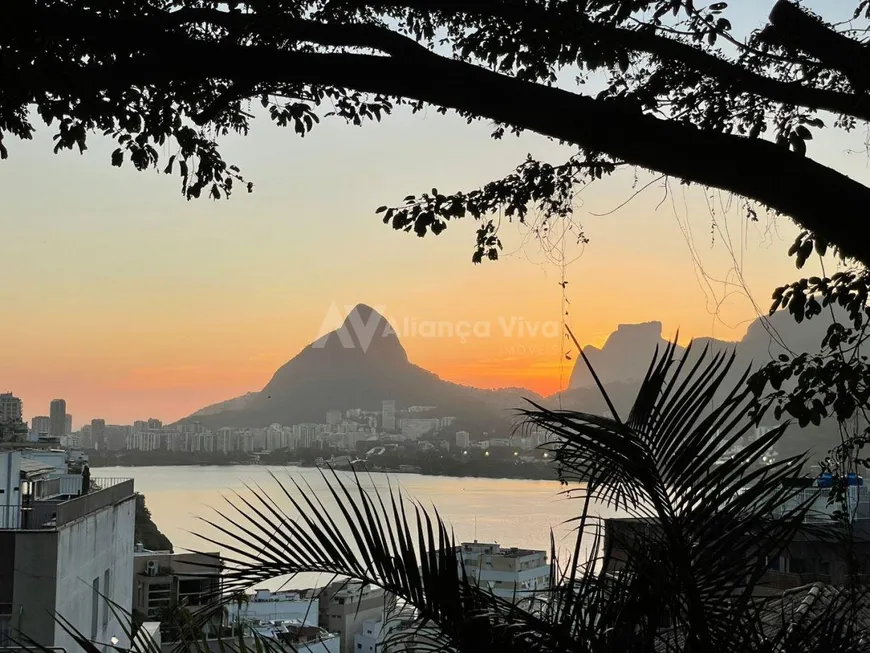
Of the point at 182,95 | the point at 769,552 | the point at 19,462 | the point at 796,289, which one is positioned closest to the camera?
the point at 769,552

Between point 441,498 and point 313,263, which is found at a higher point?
point 313,263

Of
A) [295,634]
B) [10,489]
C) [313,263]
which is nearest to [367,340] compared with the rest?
[313,263]

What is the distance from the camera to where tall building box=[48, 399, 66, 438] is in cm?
2220

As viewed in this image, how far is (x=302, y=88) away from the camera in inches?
105

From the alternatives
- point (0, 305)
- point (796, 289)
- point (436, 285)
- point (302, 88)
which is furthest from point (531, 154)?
point (0, 305)

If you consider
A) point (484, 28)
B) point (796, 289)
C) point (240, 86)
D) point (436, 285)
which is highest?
point (436, 285)

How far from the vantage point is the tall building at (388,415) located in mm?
21328

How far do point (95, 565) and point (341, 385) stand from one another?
75.1 feet

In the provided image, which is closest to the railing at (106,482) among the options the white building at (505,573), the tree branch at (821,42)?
the white building at (505,573)

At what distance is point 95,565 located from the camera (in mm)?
8898

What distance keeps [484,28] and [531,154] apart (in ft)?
1.46

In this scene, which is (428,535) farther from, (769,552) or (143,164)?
(143,164)

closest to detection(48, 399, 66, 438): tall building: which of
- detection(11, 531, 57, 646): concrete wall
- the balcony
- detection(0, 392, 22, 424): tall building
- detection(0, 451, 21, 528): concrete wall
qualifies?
detection(0, 392, 22, 424): tall building

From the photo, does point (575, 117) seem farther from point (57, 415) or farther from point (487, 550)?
point (57, 415)
